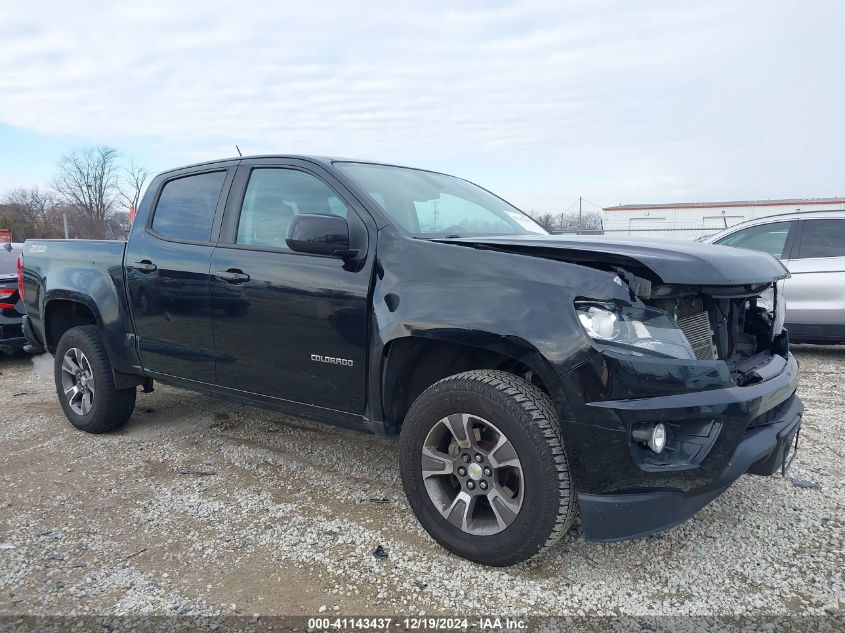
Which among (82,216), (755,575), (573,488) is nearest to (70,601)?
(573,488)

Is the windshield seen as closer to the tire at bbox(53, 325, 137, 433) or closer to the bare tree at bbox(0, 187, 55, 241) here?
the tire at bbox(53, 325, 137, 433)

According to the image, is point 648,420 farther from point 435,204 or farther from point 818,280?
point 818,280

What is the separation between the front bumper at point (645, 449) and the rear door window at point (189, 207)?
2.53m

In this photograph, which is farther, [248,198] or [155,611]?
[248,198]

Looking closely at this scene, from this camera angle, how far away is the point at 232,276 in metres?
3.43

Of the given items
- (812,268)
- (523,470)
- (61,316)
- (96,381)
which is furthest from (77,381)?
(812,268)

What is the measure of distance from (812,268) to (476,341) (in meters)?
5.61

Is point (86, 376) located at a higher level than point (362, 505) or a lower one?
higher

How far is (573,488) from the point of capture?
94.1 inches

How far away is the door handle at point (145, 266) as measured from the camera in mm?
3905

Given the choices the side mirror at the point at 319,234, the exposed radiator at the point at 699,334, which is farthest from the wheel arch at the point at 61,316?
the exposed radiator at the point at 699,334

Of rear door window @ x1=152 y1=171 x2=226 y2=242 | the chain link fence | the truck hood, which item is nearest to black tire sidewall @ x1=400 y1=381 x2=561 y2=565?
the truck hood

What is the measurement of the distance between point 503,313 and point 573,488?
2.43 feet

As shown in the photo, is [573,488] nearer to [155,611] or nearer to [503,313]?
[503,313]
